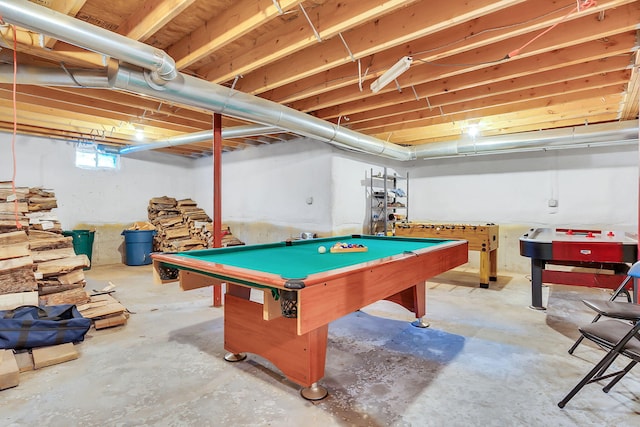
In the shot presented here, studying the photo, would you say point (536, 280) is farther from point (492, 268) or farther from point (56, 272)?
point (56, 272)

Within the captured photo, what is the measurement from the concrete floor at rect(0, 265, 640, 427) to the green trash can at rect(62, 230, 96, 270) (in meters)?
3.58

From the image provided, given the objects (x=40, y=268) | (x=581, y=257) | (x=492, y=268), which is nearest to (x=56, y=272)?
(x=40, y=268)

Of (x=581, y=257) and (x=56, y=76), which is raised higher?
(x=56, y=76)

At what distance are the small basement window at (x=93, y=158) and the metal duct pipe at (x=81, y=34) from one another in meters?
5.17

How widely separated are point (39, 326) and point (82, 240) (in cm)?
424

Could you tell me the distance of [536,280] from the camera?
3.62 meters

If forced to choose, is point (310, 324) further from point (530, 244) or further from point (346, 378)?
point (530, 244)

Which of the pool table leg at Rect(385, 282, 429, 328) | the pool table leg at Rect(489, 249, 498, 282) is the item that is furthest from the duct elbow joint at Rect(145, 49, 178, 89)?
the pool table leg at Rect(489, 249, 498, 282)

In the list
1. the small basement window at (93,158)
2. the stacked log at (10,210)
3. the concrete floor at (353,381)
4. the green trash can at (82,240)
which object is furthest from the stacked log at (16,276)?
the small basement window at (93,158)

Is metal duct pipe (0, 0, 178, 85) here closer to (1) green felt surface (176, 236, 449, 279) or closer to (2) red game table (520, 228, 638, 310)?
(1) green felt surface (176, 236, 449, 279)

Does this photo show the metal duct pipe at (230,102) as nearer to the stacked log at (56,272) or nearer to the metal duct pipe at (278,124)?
the metal duct pipe at (278,124)

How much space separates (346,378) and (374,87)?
249 centimetres

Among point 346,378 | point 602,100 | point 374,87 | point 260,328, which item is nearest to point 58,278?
point 260,328

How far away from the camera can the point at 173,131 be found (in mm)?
5949
